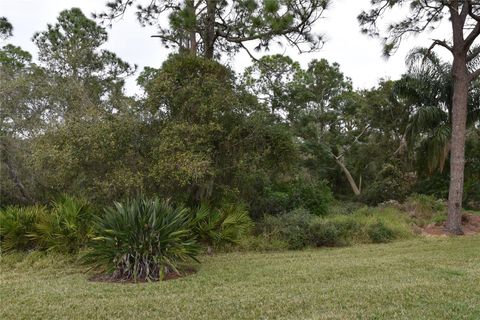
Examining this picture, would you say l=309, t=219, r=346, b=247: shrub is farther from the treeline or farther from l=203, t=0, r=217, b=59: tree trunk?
l=203, t=0, r=217, b=59: tree trunk

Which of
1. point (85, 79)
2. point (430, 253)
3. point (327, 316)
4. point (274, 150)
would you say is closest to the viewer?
point (327, 316)

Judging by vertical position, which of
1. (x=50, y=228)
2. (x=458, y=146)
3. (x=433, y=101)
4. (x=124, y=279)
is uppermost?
(x=433, y=101)

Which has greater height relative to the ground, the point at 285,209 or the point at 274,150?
the point at 274,150

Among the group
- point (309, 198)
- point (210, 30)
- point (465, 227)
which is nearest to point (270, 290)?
point (210, 30)

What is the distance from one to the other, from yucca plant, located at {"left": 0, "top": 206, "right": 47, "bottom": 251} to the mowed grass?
0.62 metres

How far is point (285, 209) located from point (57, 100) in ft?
28.3

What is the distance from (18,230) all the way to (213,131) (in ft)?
16.1

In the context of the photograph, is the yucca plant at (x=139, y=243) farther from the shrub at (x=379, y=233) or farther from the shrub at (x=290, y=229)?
the shrub at (x=379, y=233)

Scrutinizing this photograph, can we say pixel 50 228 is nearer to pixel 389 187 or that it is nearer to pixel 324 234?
pixel 324 234

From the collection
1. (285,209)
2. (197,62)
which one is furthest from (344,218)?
(197,62)

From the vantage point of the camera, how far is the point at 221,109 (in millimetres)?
9633

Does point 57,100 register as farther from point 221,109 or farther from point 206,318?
point 206,318

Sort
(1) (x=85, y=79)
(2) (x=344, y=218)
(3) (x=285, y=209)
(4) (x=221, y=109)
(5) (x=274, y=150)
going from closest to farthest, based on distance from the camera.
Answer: (4) (x=221, y=109) < (5) (x=274, y=150) < (2) (x=344, y=218) < (3) (x=285, y=209) < (1) (x=85, y=79)

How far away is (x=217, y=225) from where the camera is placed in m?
9.48
